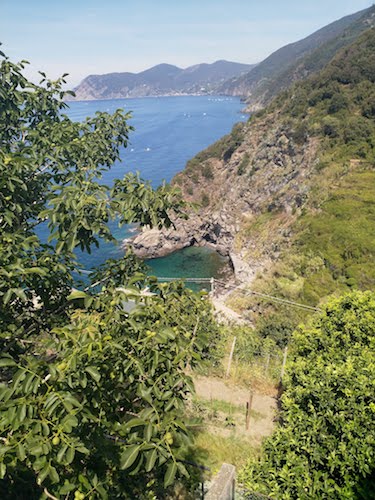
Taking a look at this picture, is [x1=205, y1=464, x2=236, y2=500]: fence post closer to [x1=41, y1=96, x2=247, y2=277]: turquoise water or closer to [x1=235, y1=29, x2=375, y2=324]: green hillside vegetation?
[x1=41, y1=96, x2=247, y2=277]: turquoise water

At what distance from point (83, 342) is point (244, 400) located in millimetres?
10383

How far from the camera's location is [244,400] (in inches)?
505

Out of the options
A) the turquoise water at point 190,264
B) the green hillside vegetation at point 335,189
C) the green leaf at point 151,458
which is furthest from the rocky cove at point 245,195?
the green leaf at point 151,458

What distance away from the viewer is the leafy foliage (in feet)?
11.8

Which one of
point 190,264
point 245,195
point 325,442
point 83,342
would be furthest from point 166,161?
point 83,342

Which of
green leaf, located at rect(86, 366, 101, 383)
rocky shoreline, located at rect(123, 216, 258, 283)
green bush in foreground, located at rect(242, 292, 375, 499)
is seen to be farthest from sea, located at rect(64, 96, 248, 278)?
green bush in foreground, located at rect(242, 292, 375, 499)

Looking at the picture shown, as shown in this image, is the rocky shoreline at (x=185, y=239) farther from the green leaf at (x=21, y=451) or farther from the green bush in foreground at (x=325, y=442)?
the green leaf at (x=21, y=451)

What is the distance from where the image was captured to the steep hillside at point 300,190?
106 feet

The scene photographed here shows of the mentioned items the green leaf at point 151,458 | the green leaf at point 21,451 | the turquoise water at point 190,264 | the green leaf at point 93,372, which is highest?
the green leaf at point 93,372

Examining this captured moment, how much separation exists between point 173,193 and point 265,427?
28.9ft

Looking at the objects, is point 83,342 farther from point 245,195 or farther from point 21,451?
point 245,195

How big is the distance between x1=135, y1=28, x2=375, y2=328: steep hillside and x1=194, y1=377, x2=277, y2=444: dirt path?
17.4m

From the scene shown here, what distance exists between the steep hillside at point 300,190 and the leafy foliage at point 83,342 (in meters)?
25.4

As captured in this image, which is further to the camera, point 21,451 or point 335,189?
point 335,189
